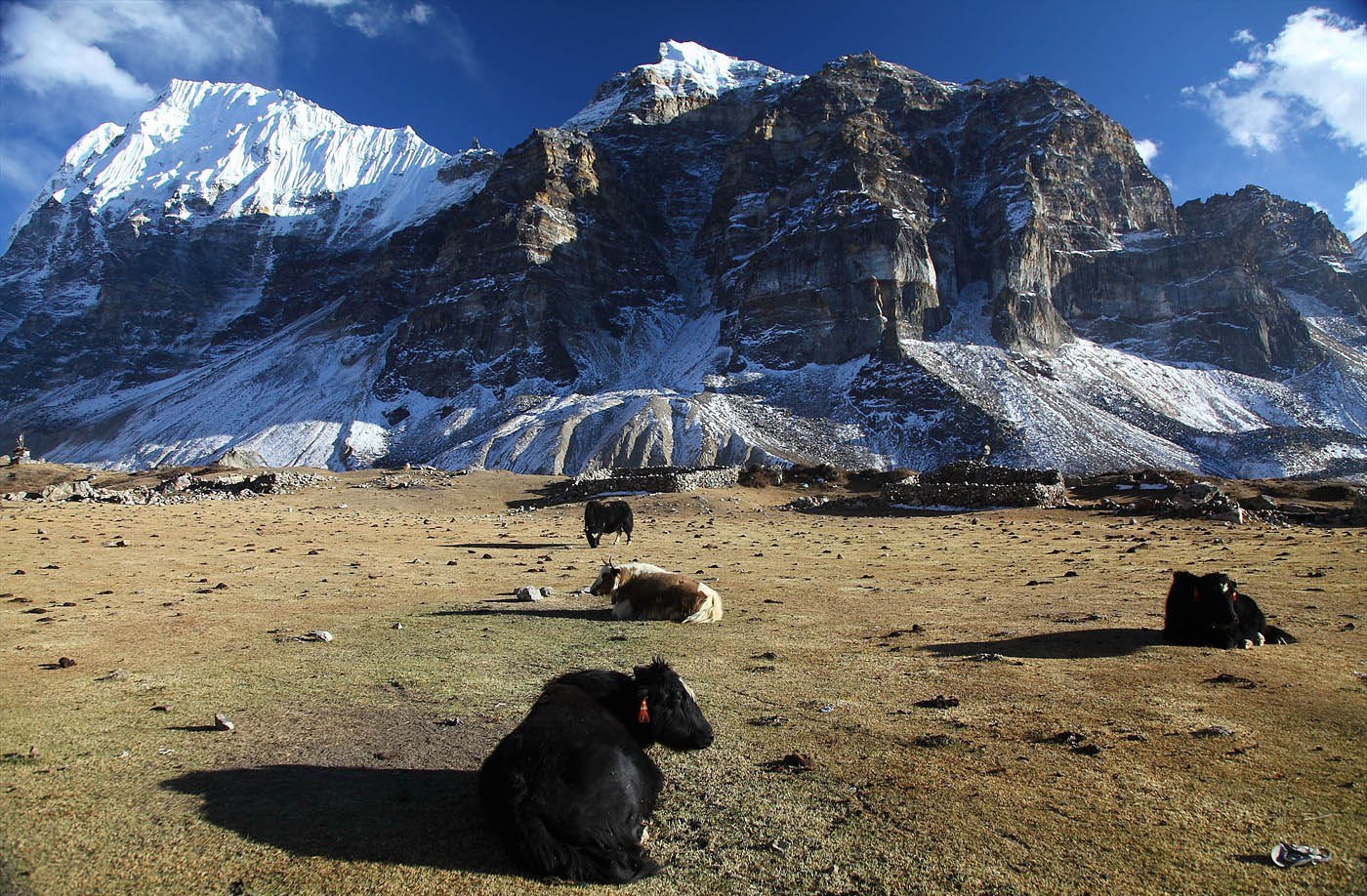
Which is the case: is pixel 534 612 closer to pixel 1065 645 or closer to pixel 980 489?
pixel 1065 645

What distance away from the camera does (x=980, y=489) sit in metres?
35.2

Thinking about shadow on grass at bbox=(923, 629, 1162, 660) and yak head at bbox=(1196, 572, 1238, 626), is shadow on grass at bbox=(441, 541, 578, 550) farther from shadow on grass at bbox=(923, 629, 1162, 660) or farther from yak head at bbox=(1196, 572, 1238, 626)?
yak head at bbox=(1196, 572, 1238, 626)

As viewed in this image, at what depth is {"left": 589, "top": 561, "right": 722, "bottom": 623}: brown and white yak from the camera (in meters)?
11.1

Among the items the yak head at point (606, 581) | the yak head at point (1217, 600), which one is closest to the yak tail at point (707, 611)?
the yak head at point (606, 581)

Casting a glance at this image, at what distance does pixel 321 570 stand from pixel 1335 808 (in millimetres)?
16639

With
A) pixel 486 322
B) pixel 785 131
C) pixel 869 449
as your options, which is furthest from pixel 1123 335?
pixel 486 322

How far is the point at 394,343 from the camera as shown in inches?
6107

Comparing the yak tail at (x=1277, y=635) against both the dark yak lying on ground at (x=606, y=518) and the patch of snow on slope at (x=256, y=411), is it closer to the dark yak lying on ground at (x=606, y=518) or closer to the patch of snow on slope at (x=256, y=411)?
the dark yak lying on ground at (x=606, y=518)

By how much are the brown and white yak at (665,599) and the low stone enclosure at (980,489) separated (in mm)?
26674

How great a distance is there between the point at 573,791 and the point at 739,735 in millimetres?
2097

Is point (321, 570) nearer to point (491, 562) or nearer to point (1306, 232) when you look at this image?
point (491, 562)

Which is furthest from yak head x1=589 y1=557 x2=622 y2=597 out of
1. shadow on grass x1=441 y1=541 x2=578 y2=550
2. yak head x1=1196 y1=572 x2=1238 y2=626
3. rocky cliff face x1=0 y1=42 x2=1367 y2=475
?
rocky cliff face x1=0 y1=42 x2=1367 y2=475

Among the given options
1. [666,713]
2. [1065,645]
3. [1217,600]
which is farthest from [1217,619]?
[666,713]

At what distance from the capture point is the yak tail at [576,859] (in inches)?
160
